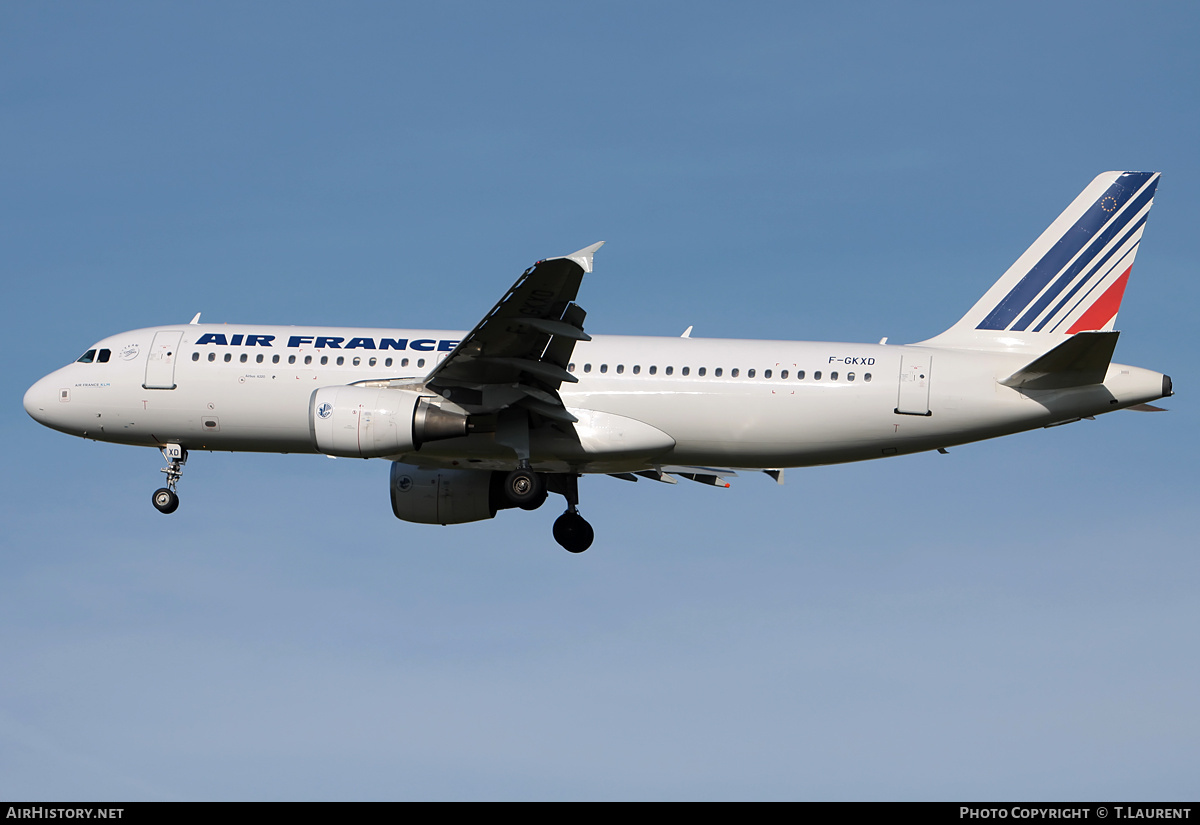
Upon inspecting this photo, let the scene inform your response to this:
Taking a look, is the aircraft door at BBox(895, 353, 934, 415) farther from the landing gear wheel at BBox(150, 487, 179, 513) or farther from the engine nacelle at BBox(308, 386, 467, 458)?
the landing gear wheel at BBox(150, 487, 179, 513)

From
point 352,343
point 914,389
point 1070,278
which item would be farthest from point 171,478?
point 1070,278

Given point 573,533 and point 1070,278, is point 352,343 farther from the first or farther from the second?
point 1070,278

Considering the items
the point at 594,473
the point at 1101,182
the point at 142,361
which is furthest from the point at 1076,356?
the point at 142,361

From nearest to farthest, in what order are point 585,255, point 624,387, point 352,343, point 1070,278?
point 585,255
point 624,387
point 1070,278
point 352,343

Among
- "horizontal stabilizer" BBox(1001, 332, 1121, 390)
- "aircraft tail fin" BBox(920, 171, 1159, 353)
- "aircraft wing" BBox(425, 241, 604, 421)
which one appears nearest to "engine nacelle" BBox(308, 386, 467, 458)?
"aircraft wing" BBox(425, 241, 604, 421)

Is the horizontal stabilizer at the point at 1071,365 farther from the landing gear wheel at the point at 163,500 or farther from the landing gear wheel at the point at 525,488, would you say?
the landing gear wheel at the point at 163,500

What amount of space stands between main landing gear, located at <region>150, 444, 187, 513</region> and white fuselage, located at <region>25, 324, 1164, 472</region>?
1.02 feet

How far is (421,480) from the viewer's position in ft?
119

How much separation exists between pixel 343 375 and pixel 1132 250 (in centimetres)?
1942

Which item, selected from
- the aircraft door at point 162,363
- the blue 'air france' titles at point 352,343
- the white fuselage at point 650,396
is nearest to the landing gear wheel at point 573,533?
the white fuselage at point 650,396

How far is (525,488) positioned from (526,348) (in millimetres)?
3872

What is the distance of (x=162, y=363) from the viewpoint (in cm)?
3441

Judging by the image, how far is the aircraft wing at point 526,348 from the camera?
28391mm

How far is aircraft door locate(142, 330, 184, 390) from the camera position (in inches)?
1348
